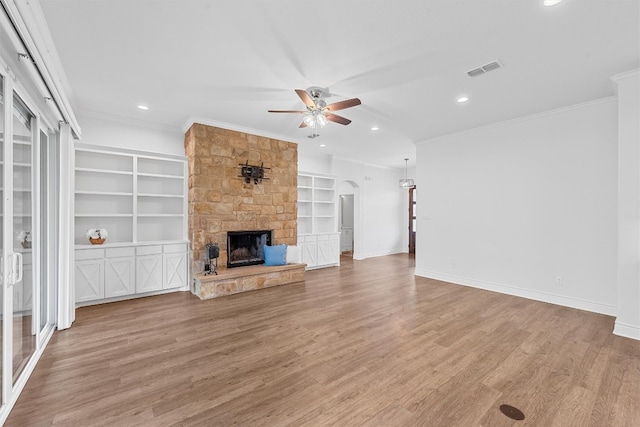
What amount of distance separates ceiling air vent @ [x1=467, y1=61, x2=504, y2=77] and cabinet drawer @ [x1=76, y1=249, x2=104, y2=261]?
5701mm

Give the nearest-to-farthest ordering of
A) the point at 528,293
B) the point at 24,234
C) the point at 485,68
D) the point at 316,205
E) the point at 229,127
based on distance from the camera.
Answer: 1. the point at 24,234
2. the point at 485,68
3. the point at 528,293
4. the point at 229,127
5. the point at 316,205

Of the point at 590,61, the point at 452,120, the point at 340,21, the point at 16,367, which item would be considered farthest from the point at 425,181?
the point at 16,367

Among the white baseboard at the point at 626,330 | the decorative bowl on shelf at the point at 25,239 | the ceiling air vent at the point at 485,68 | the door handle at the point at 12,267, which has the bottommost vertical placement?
the white baseboard at the point at 626,330

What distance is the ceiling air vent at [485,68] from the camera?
3086 millimetres

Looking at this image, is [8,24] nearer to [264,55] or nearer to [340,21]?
[264,55]

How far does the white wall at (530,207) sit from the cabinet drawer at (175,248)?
4.93m

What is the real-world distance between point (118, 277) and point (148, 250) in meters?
0.57

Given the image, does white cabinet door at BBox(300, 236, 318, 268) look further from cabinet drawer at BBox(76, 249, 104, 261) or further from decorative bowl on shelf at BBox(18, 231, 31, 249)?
decorative bowl on shelf at BBox(18, 231, 31, 249)

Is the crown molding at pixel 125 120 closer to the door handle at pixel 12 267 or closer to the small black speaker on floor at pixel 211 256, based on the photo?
the small black speaker on floor at pixel 211 256

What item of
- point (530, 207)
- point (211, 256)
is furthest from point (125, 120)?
point (530, 207)

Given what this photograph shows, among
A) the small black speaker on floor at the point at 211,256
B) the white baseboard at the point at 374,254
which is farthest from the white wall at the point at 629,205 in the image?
the white baseboard at the point at 374,254

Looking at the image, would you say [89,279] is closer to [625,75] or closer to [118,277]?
[118,277]

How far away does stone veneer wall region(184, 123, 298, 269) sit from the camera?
4941 mm

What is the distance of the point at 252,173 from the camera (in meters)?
5.47
